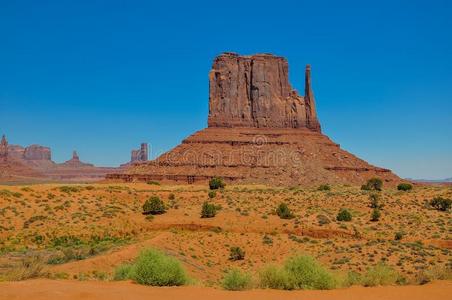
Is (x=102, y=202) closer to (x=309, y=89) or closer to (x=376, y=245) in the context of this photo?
(x=376, y=245)

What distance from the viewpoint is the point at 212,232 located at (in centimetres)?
3688

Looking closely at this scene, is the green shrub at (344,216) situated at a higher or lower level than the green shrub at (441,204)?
lower

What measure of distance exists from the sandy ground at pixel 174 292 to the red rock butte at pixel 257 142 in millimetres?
74756

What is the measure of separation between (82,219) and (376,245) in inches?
866

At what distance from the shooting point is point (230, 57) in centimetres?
12175

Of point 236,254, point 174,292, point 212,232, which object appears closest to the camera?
point 174,292

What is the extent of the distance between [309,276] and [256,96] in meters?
107

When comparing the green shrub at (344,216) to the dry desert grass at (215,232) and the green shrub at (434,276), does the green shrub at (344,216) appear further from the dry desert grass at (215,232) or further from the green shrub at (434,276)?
the green shrub at (434,276)

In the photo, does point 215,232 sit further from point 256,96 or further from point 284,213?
point 256,96

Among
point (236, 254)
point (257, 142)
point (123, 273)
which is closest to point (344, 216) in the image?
point (236, 254)

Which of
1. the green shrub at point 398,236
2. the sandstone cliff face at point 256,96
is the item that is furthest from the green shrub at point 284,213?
the sandstone cliff face at point 256,96

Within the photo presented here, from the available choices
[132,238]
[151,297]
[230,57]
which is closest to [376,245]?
[132,238]

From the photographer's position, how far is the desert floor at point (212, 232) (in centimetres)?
2722

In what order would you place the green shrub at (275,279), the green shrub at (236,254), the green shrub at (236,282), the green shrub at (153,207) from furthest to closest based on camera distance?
1. the green shrub at (153,207)
2. the green shrub at (236,254)
3. the green shrub at (275,279)
4. the green shrub at (236,282)
